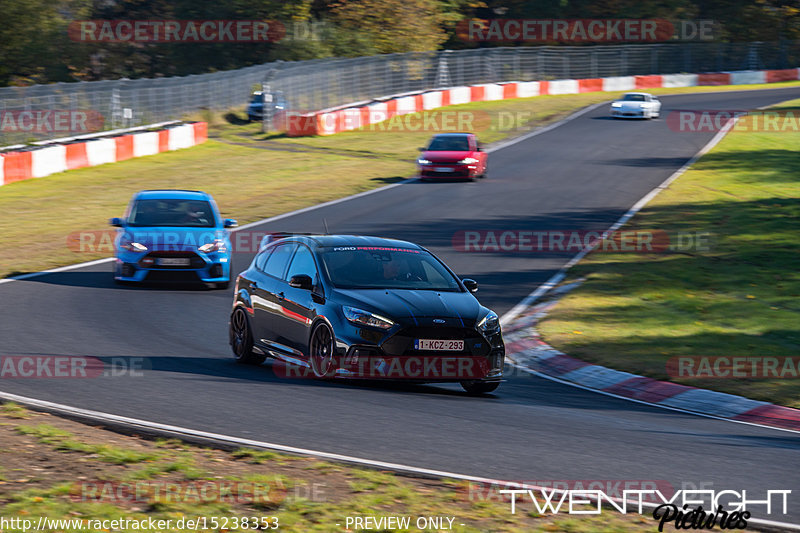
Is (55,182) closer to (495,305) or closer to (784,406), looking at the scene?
(495,305)

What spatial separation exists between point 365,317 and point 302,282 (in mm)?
1019

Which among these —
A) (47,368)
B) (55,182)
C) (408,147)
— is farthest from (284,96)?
(47,368)

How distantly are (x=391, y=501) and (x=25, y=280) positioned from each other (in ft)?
41.6

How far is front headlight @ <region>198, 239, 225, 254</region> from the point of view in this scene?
17375mm

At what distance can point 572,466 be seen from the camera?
7.78 meters

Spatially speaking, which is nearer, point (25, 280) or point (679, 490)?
Result: point (679, 490)

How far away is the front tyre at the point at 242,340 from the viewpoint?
39.6 ft

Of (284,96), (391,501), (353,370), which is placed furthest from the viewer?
(284,96)

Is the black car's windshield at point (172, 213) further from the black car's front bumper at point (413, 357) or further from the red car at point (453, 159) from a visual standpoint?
the red car at point (453, 159)

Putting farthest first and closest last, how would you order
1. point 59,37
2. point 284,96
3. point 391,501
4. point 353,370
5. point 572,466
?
point 59,37 < point 284,96 < point 353,370 < point 572,466 < point 391,501

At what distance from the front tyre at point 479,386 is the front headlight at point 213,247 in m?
7.58

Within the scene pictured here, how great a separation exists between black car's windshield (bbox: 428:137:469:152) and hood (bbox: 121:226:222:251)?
48.5 feet
